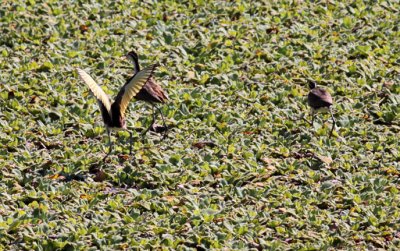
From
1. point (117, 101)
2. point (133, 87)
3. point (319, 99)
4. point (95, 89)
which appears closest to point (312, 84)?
point (319, 99)

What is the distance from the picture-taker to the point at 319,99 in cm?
1241

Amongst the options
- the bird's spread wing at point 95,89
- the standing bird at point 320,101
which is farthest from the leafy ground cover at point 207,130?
the bird's spread wing at point 95,89

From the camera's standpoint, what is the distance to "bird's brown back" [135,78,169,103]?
12.2 m

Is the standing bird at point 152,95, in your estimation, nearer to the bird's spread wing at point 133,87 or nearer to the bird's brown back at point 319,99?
the bird's spread wing at point 133,87

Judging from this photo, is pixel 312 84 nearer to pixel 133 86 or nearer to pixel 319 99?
pixel 319 99

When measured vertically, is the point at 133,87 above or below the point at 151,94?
above

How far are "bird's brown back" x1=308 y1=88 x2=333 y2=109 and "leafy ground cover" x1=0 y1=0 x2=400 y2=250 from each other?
1.03 feet

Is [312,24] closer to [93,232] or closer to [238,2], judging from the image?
[238,2]

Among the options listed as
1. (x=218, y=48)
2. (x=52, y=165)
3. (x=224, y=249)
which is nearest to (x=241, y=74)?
(x=218, y=48)

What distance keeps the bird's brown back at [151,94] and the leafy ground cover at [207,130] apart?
40 cm

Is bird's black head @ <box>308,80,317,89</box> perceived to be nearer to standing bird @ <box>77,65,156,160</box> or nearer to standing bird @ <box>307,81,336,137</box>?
standing bird @ <box>307,81,336,137</box>

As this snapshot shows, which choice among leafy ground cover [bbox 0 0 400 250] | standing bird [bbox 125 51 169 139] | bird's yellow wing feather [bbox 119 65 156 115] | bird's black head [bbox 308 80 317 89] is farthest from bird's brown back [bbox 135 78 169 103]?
bird's black head [bbox 308 80 317 89]

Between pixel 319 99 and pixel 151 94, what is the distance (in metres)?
1.87

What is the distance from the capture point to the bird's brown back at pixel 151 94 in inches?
482
